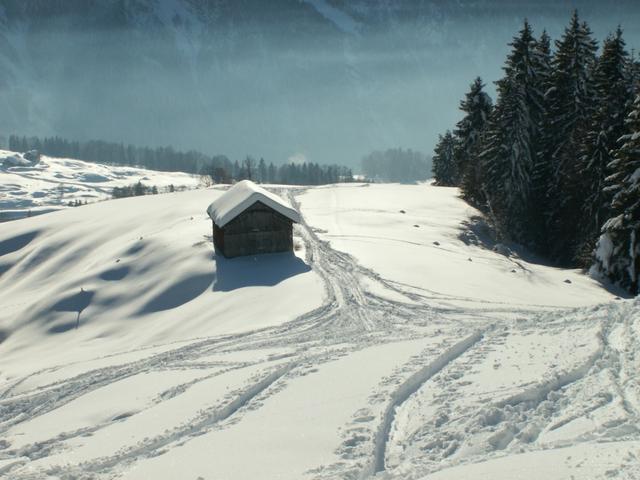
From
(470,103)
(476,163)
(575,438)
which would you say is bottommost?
(575,438)

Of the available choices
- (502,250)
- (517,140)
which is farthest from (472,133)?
(502,250)

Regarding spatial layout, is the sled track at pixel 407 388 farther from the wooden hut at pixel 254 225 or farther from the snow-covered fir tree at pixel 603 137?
the snow-covered fir tree at pixel 603 137

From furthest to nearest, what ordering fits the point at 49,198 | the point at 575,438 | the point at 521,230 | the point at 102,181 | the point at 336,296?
the point at 102,181 < the point at 49,198 < the point at 521,230 < the point at 336,296 < the point at 575,438

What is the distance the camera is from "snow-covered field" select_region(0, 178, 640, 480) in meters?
9.76

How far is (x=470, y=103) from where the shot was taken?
53625 millimetres

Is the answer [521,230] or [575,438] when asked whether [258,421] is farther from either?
[521,230]

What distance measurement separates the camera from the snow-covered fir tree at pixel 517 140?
42781mm

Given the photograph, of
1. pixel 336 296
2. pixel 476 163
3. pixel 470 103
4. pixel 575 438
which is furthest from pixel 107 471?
pixel 470 103

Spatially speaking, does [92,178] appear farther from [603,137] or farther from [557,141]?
[603,137]

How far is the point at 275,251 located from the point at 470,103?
29373 mm

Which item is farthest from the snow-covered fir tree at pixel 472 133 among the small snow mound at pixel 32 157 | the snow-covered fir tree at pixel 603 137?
the small snow mound at pixel 32 157

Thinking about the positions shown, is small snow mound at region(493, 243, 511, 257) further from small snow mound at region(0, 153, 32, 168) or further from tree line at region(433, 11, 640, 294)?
small snow mound at region(0, 153, 32, 168)

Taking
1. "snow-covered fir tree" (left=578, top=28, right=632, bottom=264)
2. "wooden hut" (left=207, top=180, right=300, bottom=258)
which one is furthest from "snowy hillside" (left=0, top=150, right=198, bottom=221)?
"snow-covered fir tree" (left=578, top=28, right=632, bottom=264)

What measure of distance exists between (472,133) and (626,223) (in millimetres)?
28216
